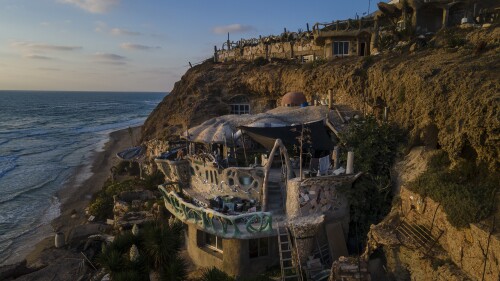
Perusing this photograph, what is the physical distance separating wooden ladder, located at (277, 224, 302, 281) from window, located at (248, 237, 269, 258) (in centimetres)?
85

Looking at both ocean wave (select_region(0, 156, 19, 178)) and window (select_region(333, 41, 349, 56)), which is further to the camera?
ocean wave (select_region(0, 156, 19, 178))

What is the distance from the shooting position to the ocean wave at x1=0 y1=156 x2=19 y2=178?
42975 mm

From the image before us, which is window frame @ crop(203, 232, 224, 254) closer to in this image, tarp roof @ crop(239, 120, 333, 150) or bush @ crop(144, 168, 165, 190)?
tarp roof @ crop(239, 120, 333, 150)

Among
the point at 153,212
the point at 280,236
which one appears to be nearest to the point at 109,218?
the point at 153,212

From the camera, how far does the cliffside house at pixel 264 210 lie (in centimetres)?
1438

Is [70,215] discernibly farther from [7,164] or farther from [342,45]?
[342,45]

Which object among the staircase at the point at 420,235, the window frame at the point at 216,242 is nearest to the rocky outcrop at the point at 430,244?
the staircase at the point at 420,235

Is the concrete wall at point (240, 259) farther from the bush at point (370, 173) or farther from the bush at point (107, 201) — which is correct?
the bush at point (107, 201)

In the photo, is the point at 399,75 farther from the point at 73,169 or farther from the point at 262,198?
the point at 73,169

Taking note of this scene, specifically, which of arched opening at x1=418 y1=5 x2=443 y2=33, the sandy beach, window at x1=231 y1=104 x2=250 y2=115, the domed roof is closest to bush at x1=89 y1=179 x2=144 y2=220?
the sandy beach

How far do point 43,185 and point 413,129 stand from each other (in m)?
36.3

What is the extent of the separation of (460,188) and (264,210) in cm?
754

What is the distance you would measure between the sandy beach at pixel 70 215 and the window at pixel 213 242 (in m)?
6.93

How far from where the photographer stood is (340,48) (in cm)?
3142
